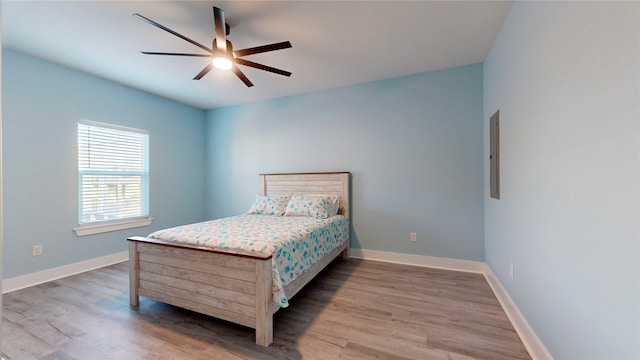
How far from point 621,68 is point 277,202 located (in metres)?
3.48

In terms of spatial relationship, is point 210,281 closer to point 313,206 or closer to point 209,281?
point 209,281

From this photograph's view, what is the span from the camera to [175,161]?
14.9 feet

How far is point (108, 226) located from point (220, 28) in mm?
3233

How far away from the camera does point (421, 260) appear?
3453 mm

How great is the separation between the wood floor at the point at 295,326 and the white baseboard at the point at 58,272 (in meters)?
0.17

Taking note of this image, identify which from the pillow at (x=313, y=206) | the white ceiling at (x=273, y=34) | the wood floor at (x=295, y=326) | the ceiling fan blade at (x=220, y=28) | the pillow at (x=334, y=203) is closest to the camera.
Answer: the wood floor at (x=295, y=326)

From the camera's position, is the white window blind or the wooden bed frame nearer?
the wooden bed frame

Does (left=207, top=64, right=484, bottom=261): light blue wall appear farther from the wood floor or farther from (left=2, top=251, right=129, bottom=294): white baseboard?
(left=2, top=251, right=129, bottom=294): white baseboard

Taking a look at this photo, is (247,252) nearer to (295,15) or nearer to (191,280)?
(191,280)

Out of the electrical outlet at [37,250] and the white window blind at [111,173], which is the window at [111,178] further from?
the electrical outlet at [37,250]

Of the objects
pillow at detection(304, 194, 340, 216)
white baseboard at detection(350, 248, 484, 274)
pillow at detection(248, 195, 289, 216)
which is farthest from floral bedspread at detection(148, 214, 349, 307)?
white baseboard at detection(350, 248, 484, 274)

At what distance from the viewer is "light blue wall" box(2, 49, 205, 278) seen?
110 inches

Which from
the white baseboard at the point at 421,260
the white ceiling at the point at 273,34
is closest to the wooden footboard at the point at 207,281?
the white ceiling at the point at 273,34

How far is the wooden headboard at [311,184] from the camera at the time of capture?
3.81m
